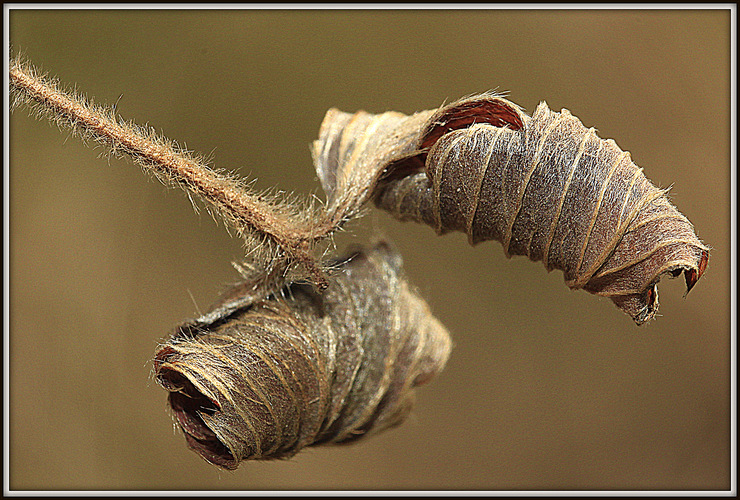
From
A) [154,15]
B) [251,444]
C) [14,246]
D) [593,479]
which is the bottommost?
[593,479]

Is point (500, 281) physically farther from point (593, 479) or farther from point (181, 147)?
point (181, 147)

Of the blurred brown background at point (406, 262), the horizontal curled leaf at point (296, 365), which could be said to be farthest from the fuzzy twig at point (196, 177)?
the blurred brown background at point (406, 262)

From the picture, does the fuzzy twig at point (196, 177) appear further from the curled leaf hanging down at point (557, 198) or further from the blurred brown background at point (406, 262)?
the blurred brown background at point (406, 262)

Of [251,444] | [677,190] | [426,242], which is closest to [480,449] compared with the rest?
[426,242]

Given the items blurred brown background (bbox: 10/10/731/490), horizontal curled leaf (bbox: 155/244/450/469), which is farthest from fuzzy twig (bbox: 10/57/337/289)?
blurred brown background (bbox: 10/10/731/490)

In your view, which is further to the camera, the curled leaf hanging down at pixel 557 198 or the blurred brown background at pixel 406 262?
the blurred brown background at pixel 406 262

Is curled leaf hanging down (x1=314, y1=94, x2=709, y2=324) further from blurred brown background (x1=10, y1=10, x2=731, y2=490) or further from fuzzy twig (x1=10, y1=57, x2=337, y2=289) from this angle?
blurred brown background (x1=10, y1=10, x2=731, y2=490)
